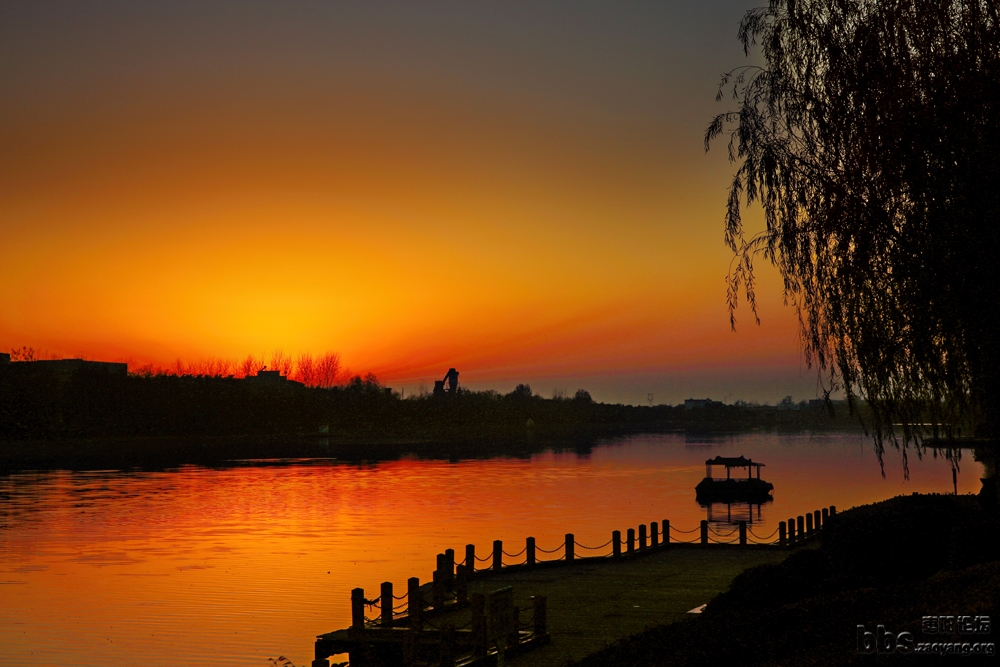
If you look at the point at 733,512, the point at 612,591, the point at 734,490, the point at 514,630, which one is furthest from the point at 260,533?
the point at 514,630

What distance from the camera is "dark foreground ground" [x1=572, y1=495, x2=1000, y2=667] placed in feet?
30.7

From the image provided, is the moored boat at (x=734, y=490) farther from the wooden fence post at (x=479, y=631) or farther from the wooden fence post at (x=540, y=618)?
the wooden fence post at (x=479, y=631)

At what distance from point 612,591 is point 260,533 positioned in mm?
33696

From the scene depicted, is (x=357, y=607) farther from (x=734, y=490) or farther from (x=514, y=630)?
(x=734, y=490)

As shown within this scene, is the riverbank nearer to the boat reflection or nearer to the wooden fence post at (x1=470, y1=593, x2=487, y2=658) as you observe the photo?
the wooden fence post at (x1=470, y1=593, x2=487, y2=658)

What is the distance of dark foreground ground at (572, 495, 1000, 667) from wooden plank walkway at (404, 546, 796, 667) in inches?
158

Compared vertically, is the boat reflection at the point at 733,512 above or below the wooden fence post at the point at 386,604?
below

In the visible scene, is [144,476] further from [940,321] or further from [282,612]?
[940,321]

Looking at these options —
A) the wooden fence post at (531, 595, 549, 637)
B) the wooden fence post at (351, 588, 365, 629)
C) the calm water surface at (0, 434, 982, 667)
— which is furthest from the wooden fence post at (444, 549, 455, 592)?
the wooden fence post at (531, 595, 549, 637)

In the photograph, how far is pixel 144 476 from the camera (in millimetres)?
98500

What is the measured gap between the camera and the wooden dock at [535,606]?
18.1m

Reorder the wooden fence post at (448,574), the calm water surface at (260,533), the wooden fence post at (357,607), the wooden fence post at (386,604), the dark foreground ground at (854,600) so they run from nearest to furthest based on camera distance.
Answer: the dark foreground ground at (854,600) < the wooden fence post at (357,607) < the wooden fence post at (386,604) < the wooden fence post at (448,574) < the calm water surface at (260,533)

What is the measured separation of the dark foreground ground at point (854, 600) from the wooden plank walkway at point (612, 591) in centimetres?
402

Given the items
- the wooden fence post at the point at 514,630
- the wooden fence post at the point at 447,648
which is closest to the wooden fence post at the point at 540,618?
the wooden fence post at the point at 514,630
